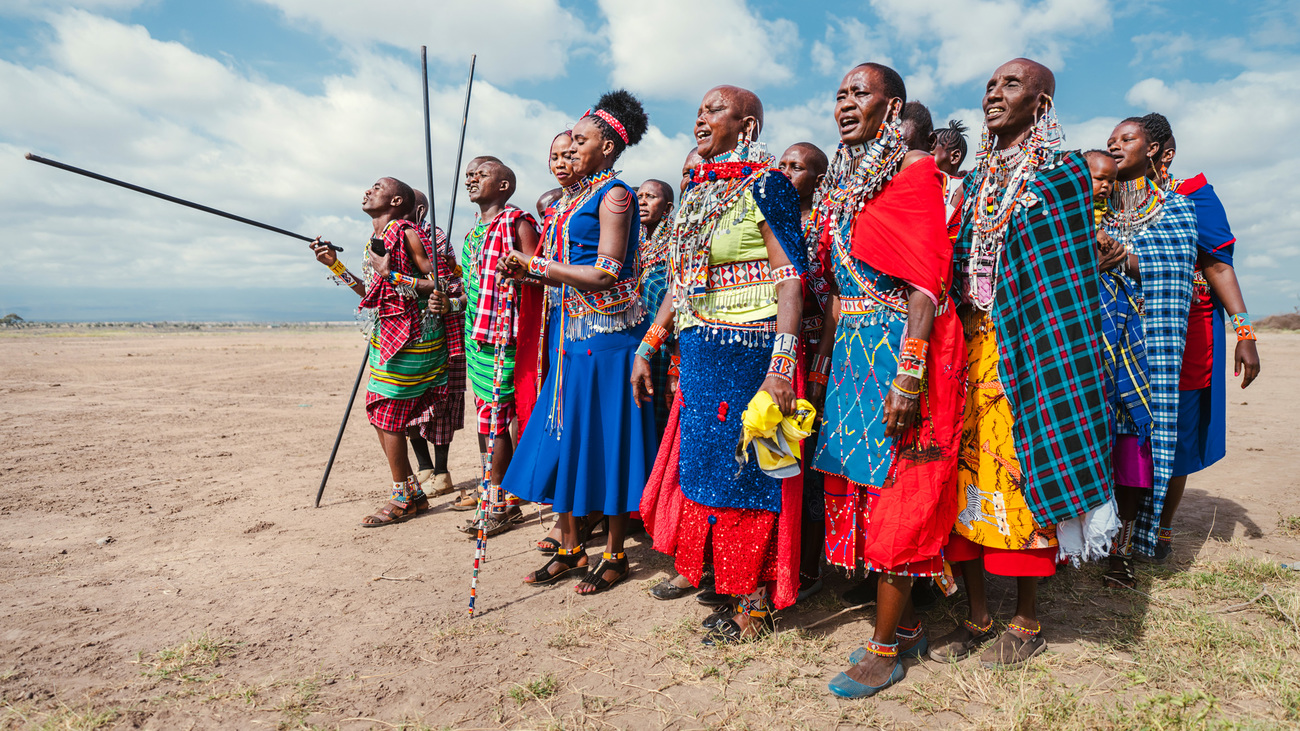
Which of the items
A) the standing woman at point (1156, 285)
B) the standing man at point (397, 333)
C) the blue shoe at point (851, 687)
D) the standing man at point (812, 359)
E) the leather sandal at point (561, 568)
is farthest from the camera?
the standing man at point (397, 333)

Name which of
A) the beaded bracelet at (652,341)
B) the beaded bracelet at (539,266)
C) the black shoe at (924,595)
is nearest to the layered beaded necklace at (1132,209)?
the black shoe at (924,595)

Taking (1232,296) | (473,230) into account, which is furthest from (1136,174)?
(473,230)

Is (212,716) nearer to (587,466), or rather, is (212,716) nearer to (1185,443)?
(587,466)

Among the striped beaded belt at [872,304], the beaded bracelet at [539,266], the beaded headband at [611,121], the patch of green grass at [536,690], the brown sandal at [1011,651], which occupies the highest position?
the beaded headband at [611,121]

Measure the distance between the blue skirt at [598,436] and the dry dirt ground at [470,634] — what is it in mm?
573

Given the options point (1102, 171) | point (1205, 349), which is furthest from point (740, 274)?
point (1205, 349)

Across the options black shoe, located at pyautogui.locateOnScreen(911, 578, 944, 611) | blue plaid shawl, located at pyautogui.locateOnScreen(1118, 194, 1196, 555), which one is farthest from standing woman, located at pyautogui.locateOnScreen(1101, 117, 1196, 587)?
black shoe, located at pyautogui.locateOnScreen(911, 578, 944, 611)

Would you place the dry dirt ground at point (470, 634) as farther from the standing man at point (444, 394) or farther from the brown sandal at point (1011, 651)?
the standing man at point (444, 394)

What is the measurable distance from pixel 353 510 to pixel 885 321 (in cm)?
449

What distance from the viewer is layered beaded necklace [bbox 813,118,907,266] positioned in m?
2.77

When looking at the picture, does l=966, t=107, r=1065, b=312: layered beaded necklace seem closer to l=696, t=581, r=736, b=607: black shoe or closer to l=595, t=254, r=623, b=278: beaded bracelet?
l=595, t=254, r=623, b=278: beaded bracelet

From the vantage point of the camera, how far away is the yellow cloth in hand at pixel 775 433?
8.82 feet

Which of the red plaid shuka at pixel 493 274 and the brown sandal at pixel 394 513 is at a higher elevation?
the red plaid shuka at pixel 493 274

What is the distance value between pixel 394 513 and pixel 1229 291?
5.74m
